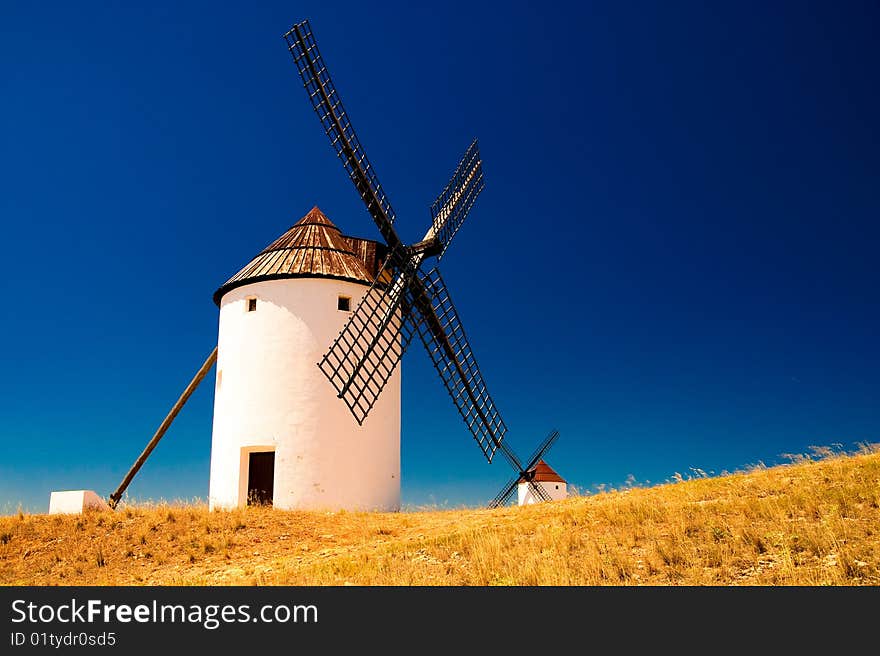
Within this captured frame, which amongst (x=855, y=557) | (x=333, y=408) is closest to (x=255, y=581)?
(x=855, y=557)

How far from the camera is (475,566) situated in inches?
336

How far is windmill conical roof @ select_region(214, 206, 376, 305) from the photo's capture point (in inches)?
726

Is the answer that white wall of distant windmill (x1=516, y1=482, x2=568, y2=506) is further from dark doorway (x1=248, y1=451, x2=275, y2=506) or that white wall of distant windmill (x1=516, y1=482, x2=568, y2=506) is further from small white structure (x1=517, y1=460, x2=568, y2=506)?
dark doorway (x1=248, y1=451, x2=275, y2=506)

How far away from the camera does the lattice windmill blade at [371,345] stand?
56.6 feet

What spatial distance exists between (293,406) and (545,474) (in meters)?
14.3

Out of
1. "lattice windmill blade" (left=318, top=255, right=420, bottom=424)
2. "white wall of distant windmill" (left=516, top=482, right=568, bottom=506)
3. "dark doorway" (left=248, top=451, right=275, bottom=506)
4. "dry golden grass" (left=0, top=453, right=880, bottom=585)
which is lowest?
"dry golden grass" (left=0, top=453, right=880, bottom=585)

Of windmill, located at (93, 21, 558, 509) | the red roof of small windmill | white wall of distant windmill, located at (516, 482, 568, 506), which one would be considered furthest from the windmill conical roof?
the red roof of small windmill

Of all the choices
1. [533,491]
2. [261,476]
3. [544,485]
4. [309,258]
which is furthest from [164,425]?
[544,485]

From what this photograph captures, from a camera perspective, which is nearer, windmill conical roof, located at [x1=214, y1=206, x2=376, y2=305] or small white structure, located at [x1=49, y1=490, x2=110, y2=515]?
small white structure, located at [x1=49, y1=490, x2=110, y2=515]

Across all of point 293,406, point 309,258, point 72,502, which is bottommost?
point 72,502

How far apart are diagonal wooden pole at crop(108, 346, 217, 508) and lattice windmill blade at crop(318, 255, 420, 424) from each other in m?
4.40

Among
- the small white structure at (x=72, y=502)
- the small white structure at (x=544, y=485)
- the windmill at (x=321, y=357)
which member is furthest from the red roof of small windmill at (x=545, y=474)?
the small white structure at (x=72, y=502)

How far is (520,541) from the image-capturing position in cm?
976

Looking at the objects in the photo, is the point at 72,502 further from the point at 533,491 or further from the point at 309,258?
the point at 533,491
